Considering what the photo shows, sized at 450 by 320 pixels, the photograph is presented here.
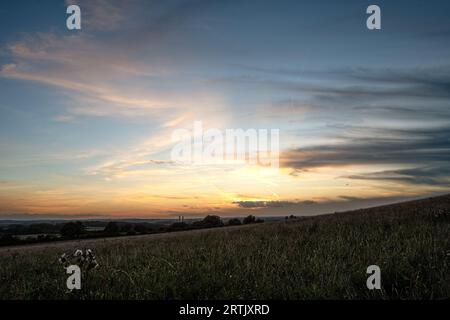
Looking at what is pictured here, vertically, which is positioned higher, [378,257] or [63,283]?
→ [378,257]

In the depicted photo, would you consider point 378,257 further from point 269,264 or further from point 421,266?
point 269,264

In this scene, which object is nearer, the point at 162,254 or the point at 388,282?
the point at 388,282

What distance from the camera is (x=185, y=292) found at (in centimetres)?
569

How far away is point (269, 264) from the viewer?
268 inches
